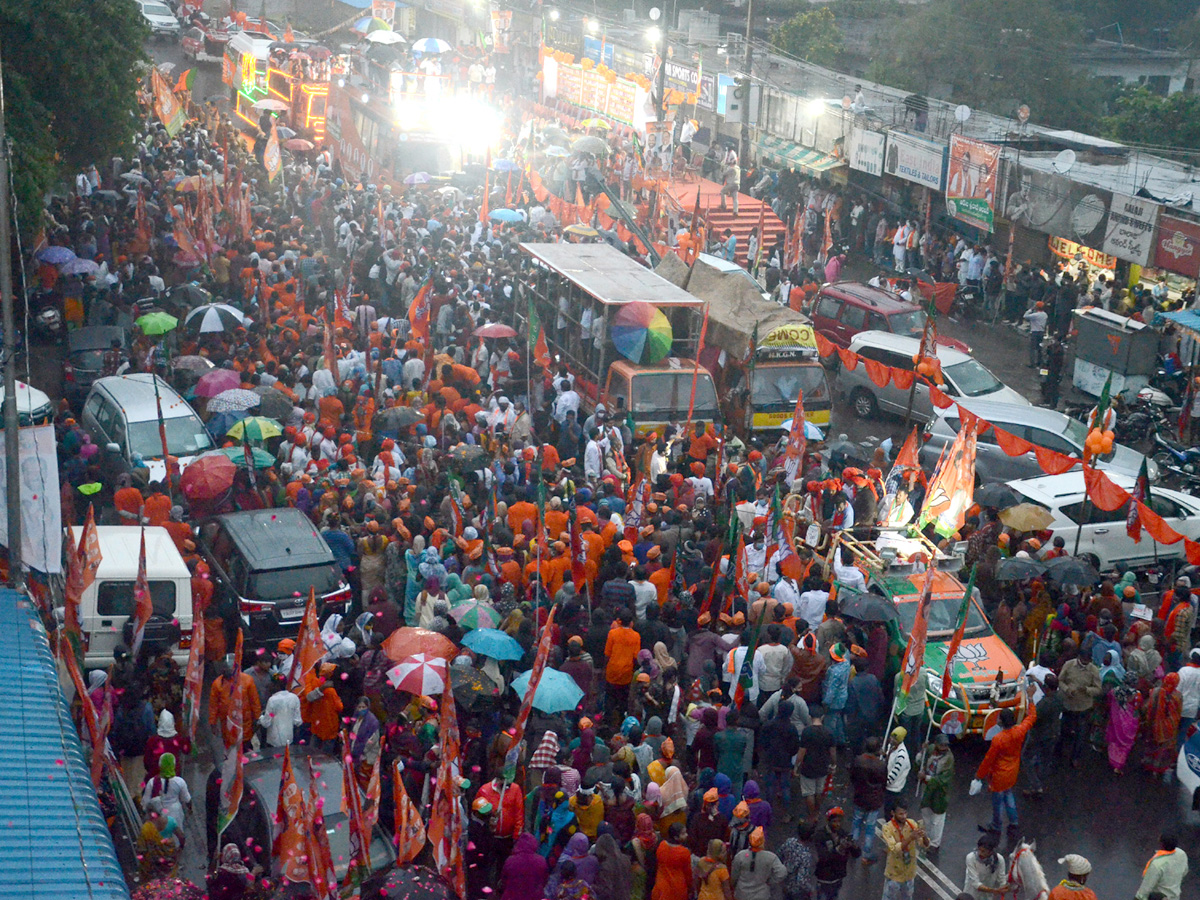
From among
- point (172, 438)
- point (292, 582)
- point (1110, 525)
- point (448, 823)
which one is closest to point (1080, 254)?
point (1110, 525)

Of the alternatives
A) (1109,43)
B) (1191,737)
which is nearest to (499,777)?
(1191,737)

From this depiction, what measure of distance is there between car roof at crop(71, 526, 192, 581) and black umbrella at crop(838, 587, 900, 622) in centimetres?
621

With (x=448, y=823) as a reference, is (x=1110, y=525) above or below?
below

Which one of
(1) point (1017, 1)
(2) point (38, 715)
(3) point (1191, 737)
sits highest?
(1) point (1017, 1)

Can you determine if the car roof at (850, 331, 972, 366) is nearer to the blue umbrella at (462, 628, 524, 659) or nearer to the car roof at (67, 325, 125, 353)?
the blue umbrella at (462, 628, 524, 659)

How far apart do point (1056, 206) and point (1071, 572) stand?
15282 millimetres

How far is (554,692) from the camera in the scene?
1185 centimetres

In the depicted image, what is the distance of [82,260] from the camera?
2281 cm

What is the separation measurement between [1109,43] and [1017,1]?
39.6 ft

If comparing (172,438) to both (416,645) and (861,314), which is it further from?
(861,314)

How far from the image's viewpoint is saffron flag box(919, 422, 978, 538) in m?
16.8

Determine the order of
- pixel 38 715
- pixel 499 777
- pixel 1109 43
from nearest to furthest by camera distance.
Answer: pixel 38 715 < pixel 499 777 < pixel 1109 43

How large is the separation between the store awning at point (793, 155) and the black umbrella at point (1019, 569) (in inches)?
853

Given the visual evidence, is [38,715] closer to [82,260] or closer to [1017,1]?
[82,260]
